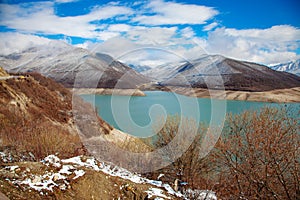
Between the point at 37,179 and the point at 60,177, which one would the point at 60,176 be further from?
the point at 37,179

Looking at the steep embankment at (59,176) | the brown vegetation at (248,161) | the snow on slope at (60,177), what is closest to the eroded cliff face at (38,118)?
the steep embankment at (59,176)

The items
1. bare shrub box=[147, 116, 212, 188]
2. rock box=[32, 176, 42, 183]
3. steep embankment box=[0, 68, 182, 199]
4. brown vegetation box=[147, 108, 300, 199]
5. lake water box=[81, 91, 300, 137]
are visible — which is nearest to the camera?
steep embankment box=[0, 68, 182, 199]

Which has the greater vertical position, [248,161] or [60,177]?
[60,177]

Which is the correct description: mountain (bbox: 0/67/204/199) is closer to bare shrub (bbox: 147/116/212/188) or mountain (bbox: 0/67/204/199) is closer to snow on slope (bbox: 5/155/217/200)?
snow on slope (bbox: 5/155/217/200)

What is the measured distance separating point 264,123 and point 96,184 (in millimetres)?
8133

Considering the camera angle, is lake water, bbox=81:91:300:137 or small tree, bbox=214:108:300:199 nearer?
small tree, bbox=214:108:300:199

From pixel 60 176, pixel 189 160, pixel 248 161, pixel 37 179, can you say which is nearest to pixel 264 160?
pixel 248 161

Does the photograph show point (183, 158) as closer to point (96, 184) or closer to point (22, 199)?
point (96, 184)

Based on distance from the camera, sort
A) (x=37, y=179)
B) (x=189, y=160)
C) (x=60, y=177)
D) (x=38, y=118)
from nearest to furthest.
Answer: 1. (x=37, y=179)
2. (x=60, y=177)
3. (x=189, y=160)
4. (x=38, y=118)

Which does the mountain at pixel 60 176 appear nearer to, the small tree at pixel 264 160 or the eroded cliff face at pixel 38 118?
the eroded cliff face at pixel 38 118

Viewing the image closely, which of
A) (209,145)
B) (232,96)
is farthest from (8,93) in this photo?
(232,96)

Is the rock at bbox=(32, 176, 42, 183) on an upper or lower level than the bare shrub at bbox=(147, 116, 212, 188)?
upper

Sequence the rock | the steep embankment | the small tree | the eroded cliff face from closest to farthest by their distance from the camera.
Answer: the steep embankment, the rock, the small tree, the eroded cliff face

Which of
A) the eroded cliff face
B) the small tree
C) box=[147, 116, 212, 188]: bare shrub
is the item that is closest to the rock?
the eroded cliff face
